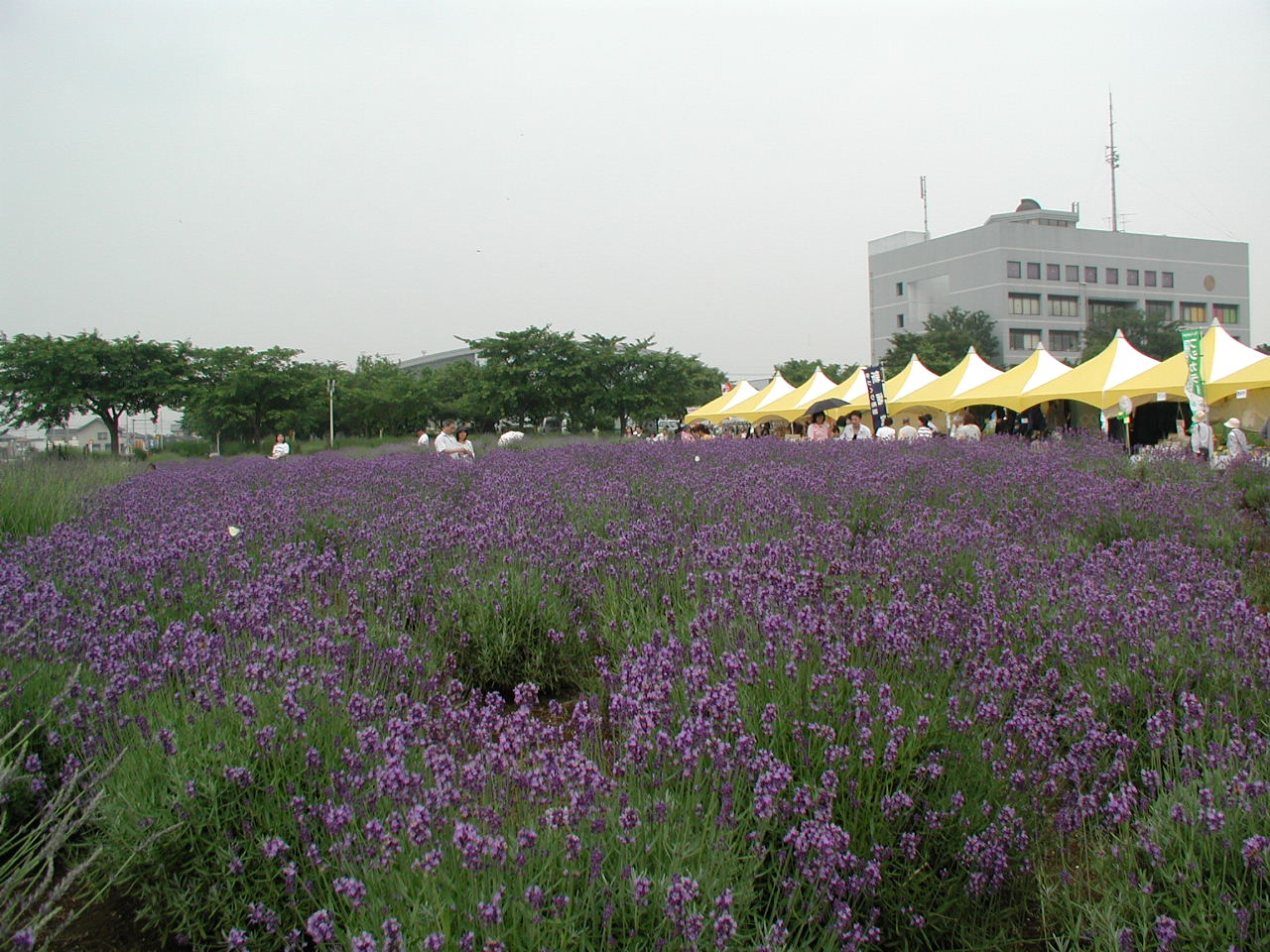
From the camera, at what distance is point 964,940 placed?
5.98 ft

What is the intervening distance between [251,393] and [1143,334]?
1726 inches

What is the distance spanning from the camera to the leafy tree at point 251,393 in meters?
30.9

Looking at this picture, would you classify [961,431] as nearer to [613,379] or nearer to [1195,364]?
[1195,364]

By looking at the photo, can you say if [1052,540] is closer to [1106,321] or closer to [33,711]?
[33,711]

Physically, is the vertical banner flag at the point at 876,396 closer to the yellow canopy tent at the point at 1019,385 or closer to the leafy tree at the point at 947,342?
the yellow canopy tent at the point at 1019,385

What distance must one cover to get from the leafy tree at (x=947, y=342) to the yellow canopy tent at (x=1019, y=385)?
30551 mm

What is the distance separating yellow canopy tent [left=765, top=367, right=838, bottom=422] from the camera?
2108cm

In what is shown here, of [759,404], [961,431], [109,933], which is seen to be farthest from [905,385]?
[109,933]

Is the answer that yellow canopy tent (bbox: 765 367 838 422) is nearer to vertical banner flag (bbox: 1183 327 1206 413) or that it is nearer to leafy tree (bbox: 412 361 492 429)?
vertical banner flag (bbox: 1183 327 1206 413)

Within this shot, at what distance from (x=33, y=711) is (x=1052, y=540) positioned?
4.04 m

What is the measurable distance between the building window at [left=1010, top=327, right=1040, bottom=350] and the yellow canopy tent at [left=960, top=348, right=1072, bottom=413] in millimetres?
47124

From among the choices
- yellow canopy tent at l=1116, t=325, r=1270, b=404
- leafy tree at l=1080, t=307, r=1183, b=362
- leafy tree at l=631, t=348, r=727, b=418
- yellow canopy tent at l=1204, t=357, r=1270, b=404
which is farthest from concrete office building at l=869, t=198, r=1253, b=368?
yellow canopy tent at l=1204, t=357, r=1270, b=404

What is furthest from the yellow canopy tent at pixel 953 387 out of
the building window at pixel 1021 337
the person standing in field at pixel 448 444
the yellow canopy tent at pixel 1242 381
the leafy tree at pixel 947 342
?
the building window at pixel 1021 337

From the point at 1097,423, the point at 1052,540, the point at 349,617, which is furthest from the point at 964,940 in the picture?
the point at 1097,423
